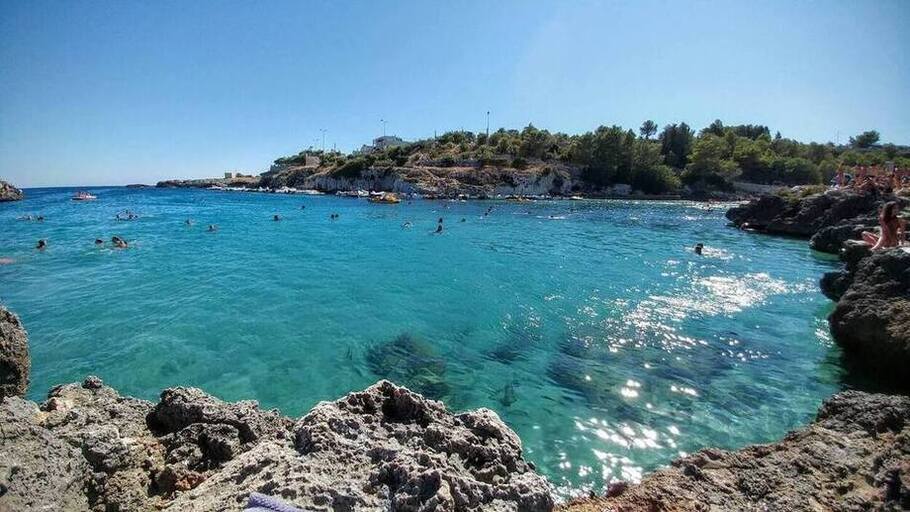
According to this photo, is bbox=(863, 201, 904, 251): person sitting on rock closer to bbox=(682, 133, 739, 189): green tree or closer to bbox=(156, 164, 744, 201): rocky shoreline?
bbox=(156, 164, 744, 201): rocky shoreline

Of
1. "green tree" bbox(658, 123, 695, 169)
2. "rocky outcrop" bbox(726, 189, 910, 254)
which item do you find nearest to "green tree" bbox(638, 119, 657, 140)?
"green tree" bbox(658, 123, 695, 169)

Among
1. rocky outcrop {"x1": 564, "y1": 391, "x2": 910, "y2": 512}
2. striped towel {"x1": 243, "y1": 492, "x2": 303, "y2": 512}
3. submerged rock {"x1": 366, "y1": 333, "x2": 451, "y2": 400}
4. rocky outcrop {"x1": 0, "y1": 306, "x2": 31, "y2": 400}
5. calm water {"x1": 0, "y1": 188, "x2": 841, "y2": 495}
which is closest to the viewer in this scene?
striped towel {"x1": 243, "y1": 492, "x2": 303, "y2": 512}

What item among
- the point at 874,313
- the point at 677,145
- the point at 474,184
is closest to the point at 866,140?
the point at 677,145

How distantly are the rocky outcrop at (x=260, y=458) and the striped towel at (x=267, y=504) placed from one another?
0.13 m

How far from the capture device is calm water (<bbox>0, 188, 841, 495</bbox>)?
680cm

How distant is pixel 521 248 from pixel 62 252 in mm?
25069

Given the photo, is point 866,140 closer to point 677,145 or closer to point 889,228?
point 677,145

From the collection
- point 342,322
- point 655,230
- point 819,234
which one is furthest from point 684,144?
point 342,322

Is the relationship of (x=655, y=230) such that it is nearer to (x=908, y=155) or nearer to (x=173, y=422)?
(x=173, y=422)

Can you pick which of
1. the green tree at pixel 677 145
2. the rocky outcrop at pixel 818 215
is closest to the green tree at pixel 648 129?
the green tree at pixel 677 145

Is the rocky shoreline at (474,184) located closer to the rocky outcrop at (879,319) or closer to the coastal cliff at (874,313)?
the coastal cliff at (874,313)

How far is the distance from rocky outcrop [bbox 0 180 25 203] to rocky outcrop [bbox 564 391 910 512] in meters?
100.0

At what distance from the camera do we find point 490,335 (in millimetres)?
10547

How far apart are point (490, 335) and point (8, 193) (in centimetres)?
9948
